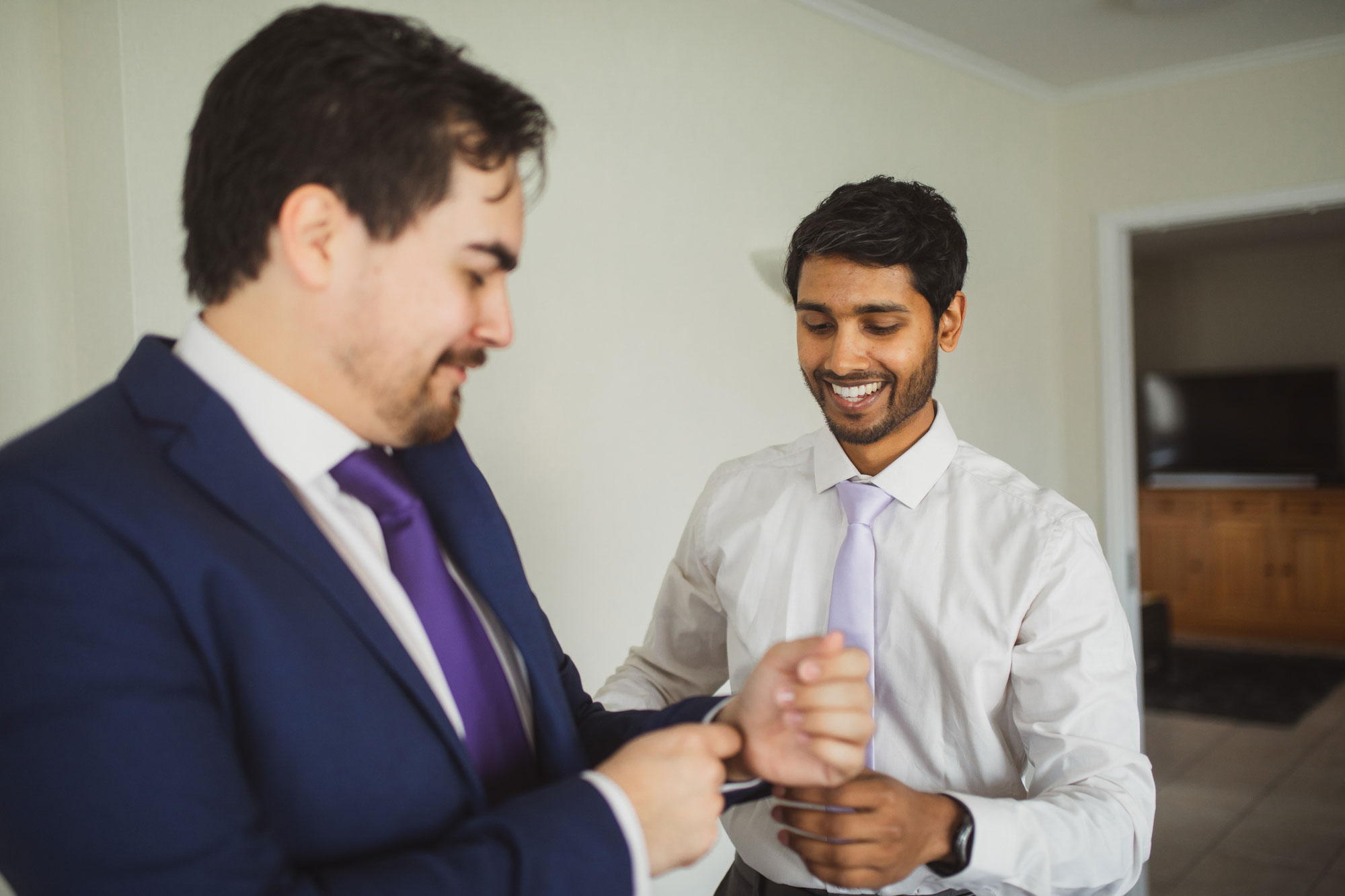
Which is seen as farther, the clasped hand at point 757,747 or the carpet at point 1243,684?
the carpet at point 1243,684

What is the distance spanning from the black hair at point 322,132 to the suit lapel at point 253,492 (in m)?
0.12

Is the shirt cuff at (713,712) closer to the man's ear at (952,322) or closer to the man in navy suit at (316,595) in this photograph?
the man in navy suit at (316,595)

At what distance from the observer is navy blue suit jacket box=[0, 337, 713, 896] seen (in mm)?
672

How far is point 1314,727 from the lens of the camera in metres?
5.67

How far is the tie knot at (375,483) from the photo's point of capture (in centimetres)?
96

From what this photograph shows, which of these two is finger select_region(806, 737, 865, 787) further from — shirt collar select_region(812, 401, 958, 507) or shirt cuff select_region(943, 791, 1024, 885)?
shirt collar select_region(812, 401, 958, 507)

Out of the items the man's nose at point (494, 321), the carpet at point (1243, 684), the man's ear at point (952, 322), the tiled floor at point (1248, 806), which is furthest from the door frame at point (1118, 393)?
the man's nose at point (494, 321)

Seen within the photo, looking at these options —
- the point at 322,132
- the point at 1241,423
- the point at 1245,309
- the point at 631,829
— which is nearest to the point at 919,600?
the point at 631,829

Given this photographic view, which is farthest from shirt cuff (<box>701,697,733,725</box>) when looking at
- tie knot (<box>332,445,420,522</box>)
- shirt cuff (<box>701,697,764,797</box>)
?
tie knot (<box>332,445,420,522</box>)

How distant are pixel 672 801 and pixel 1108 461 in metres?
3.87

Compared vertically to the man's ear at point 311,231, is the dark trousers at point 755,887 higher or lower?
lower

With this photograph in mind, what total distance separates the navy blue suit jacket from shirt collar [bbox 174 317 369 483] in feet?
0.13

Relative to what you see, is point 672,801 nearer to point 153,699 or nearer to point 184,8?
point 153,699

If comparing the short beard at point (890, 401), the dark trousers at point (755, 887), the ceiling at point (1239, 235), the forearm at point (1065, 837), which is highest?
the ceiling at point (1239, 235)
